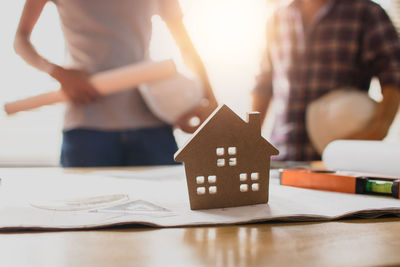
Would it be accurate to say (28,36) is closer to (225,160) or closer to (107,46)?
(107,46)

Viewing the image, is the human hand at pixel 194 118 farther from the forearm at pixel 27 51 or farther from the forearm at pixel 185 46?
the forearm at pixel 27 51

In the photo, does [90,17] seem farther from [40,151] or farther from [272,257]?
[40,151]

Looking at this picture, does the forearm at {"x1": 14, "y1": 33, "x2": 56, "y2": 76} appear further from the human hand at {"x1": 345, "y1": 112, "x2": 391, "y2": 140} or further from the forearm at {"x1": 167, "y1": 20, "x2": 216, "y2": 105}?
the human hand at {"x1": 345, "y1": 112, "x2": 391, "y2": 140}

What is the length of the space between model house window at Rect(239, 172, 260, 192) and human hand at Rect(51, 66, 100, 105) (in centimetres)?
65

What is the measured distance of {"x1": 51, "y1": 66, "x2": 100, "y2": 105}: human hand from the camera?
979 millimetres

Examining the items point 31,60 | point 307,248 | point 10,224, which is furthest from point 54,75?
point 307,248

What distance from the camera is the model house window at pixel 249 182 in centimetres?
43

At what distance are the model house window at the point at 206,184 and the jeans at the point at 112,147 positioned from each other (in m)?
0.62

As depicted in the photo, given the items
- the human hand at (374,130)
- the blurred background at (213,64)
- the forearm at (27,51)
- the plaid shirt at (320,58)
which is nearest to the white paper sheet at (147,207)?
the forearm at (27,51)

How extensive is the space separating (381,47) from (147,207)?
1171mm

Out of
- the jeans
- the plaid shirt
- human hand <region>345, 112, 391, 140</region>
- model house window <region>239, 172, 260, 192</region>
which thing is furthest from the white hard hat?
model house window <region>239, 172, 260, 192</region>

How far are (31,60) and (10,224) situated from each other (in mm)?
792

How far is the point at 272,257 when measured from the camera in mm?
278

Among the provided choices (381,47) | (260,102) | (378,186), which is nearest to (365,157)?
(378,186)
